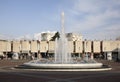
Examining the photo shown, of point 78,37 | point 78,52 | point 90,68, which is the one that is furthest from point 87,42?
point 90,68

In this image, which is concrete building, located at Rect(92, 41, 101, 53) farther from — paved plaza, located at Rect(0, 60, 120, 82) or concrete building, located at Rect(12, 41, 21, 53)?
paved plaza, located at Rect(0, 60, 120, 82)

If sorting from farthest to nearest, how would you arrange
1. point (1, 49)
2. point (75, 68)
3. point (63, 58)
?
point (1, 49) → point (63, 58) → point (75, 68)

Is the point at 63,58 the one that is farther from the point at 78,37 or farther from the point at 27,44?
the point at 78,37

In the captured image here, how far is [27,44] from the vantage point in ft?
386

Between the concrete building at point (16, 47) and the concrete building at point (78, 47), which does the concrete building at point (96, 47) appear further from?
the concrete building at point (16, 47)

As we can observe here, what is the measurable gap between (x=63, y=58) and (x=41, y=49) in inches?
3064

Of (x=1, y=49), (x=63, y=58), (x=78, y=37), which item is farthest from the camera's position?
(x=78, y=37)

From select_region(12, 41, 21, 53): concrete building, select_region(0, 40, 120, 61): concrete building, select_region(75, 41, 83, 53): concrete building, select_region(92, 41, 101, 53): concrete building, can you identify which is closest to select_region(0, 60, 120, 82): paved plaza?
select_region(0, 40, 120, 61): concrete building
